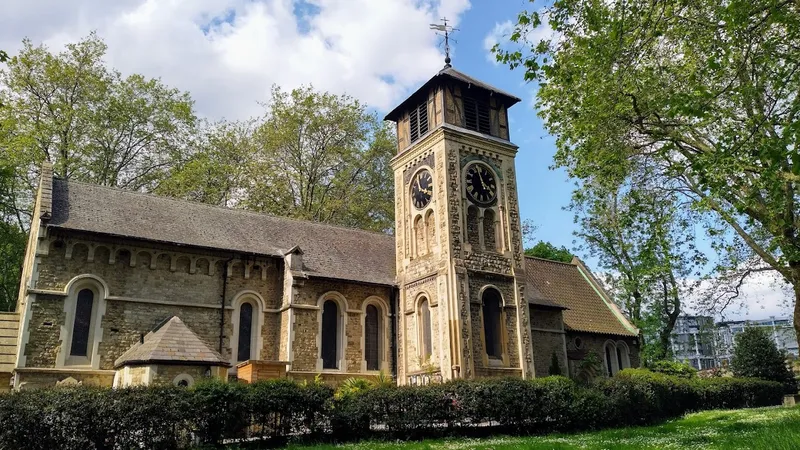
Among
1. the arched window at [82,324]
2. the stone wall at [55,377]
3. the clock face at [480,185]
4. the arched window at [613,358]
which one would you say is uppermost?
the clock face at [480,185]

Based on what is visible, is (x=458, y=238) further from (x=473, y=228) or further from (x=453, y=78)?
(x=453, y=78)

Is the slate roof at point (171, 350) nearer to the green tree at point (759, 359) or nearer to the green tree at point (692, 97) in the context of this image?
the green tree at point (692, 97)

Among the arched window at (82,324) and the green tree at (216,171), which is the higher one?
the green tree at (216,171)

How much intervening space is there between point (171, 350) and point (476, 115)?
1526 cm

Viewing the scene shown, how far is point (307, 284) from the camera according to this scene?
22297mm

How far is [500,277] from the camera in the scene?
23234 mm

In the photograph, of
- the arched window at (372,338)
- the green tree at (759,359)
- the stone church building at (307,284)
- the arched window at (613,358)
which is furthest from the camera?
the green tree at (759,359)

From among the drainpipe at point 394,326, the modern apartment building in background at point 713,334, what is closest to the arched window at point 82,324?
the drainpipe at point 394,326

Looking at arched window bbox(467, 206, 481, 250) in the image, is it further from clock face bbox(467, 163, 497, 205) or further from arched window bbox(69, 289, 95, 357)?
arched window bbox(69, 289, 95, 357)

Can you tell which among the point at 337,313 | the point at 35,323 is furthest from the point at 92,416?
the point at 337,313

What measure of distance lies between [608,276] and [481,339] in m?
16.4

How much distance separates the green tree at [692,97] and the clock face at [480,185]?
7.79 metres

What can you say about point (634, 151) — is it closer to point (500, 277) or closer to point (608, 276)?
point (500, 277)

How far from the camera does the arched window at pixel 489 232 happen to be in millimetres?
23922
